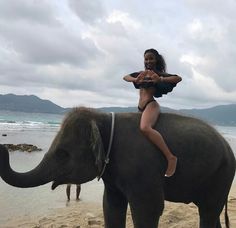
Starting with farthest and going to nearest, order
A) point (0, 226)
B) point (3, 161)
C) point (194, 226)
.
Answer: point (0, 226) → point (194, 226) → point (3, 161)

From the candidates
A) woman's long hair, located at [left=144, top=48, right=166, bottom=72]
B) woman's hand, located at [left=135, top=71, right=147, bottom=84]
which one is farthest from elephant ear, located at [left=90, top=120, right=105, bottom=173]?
woman's long hair, located at [left=144, top=48, right=166, bottom=72]

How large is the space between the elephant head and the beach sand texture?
356 cm

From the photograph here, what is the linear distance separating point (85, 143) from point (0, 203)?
6.56m

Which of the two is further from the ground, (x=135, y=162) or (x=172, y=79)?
(x=172, y=79)

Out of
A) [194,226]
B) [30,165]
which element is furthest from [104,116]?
[30,165]

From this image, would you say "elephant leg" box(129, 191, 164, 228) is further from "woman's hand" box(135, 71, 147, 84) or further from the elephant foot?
"woman's hand" box(135, 71, 147, 84)

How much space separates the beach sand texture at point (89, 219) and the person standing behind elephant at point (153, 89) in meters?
3.58

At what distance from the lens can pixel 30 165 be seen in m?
18.4

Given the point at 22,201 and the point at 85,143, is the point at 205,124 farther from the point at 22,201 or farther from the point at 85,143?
the point at 22,201

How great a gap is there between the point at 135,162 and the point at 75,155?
592mm

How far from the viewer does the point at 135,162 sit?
4633 mm

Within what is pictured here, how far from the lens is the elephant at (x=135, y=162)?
4.61m

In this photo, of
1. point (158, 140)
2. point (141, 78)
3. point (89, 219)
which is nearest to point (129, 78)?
point (141, 78)

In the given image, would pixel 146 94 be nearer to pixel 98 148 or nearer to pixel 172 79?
pixel 172 79
